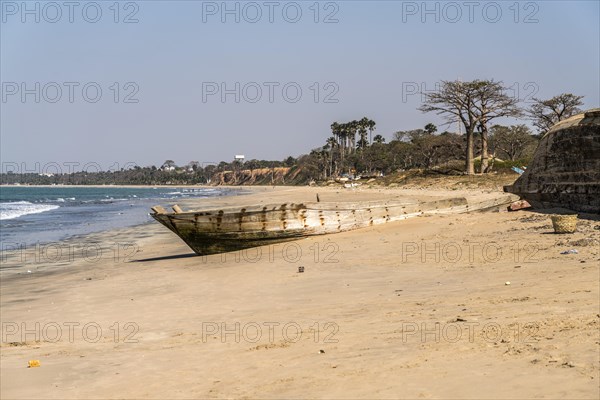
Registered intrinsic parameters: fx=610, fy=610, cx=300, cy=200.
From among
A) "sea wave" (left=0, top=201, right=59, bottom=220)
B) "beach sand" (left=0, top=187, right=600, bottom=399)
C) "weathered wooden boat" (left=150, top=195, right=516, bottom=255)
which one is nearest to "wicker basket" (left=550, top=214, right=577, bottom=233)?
"beach sand" (left=0, top=187, right=600, bottom=399)

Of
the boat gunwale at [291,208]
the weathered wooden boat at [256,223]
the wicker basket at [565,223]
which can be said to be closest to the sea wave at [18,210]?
the weathered wooden boat at [256,223]

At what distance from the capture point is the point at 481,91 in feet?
152

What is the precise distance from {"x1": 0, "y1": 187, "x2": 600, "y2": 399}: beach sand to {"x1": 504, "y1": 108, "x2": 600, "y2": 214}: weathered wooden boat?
1374 millimetres

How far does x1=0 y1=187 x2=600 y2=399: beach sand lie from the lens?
15.8ft

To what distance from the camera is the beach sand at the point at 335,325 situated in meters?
4.80

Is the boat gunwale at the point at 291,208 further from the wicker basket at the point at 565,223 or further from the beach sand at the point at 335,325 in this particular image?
the wicker basket at the point at 565,223

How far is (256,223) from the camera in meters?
→ 15.7

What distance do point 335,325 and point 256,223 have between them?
29.5 feet

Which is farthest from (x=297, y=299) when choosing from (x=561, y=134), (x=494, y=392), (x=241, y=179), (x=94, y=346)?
(x=241, y=179)

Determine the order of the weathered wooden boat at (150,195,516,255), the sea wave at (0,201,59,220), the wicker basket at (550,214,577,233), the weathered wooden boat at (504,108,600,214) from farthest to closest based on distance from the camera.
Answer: the sea wave at (0,201,59,220)
the weathered wooden boat at (150,195,516,255)
the weathered wooden boat at (504,108,600,214)
the wicker basket at (550,214,577,233)

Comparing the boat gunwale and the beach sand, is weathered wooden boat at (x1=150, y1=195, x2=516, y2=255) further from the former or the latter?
the beach sand

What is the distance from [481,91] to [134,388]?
44.6 meters

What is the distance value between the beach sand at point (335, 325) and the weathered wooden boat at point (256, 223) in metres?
1.79

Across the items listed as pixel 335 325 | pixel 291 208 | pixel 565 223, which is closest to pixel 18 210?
pixel 291 208
